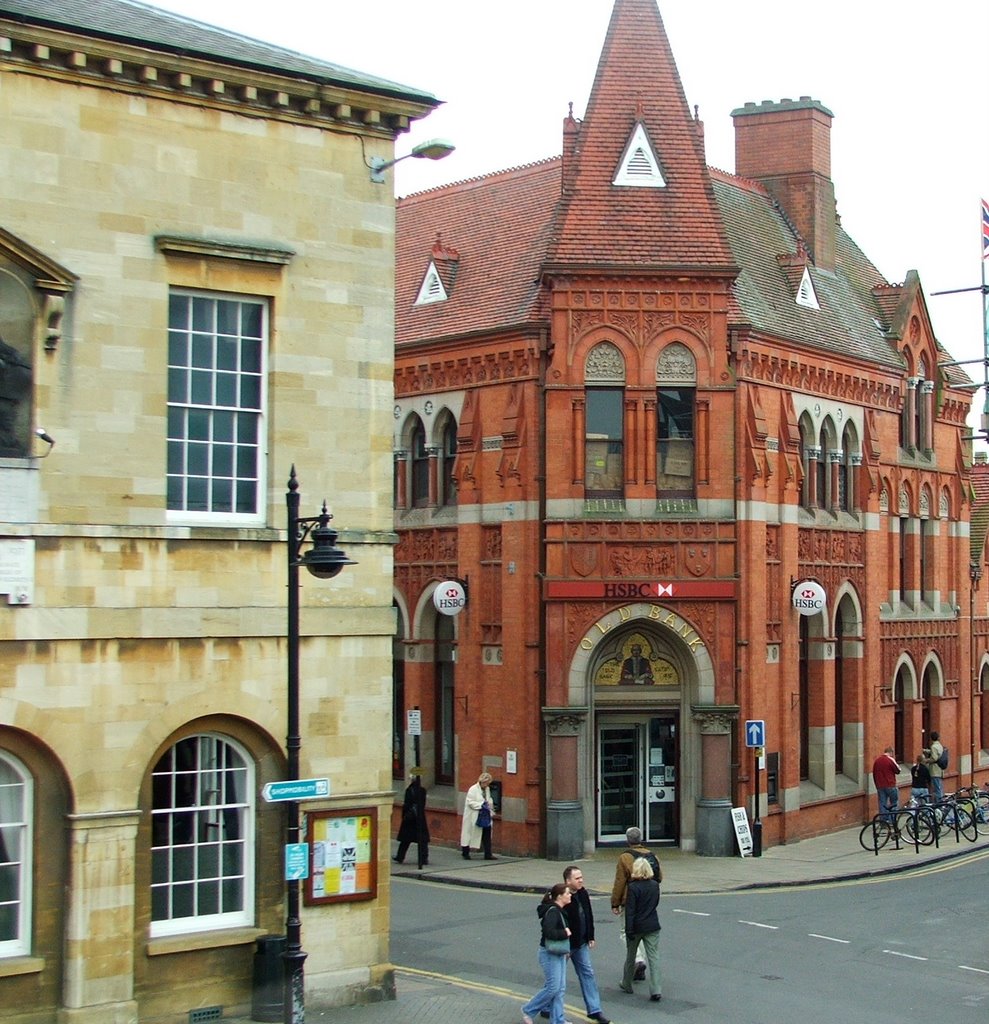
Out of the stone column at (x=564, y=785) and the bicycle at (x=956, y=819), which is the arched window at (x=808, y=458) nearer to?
the bicycle at (x=956, y=819)

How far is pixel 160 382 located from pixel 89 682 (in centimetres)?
311

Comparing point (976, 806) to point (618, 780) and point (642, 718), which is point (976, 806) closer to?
point (642, 718)

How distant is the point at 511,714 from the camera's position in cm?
3130

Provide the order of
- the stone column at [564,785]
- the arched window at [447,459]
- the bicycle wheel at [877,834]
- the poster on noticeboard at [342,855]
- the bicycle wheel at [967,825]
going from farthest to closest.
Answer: the arched window at [447,459] < the bicycle wheel at [967,825] < the bicycle wheel at [877,834] < the stone column at [564,785] < the poster on noticeboard at [342,855]

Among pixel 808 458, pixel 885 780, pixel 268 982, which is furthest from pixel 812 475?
pixel 268 982

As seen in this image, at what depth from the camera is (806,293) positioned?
119ft

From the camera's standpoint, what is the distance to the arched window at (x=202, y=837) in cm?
1659

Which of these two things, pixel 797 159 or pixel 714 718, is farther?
pixel 797 159

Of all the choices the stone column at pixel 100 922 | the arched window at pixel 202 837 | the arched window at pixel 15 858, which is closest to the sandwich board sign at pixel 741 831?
the arched window at pixel 202 837

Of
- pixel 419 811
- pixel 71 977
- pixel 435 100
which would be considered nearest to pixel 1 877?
pixel 71 977

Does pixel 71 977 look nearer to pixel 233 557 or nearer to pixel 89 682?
pixel 89 682

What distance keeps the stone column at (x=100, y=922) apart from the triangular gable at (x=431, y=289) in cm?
2066

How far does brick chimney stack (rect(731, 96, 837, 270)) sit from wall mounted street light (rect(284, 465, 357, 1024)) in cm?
2547

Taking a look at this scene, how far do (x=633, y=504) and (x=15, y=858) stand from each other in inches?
670
